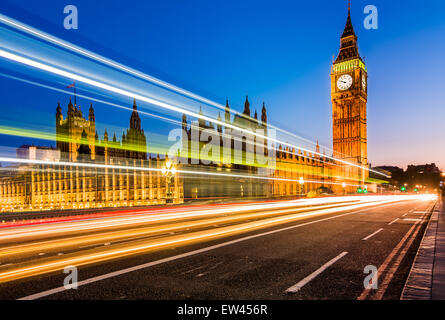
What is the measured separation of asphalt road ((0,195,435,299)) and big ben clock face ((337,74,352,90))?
332ft

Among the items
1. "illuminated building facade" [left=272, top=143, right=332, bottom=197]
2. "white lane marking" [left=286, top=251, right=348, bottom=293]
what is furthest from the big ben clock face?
"white lane marking" [left=286, top=251, right=348, bottom=293]

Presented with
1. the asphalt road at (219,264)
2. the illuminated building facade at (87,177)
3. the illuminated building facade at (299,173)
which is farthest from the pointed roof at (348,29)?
the asphalt road at (219,264)

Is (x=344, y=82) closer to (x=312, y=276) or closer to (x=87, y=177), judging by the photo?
(x=87, y=177)

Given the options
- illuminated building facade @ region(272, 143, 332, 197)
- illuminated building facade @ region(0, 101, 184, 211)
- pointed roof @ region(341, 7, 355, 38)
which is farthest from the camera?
pointed roof @ region(341, 7, 355, 38)

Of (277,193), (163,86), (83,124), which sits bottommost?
(277,193)

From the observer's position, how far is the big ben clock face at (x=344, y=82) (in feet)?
333

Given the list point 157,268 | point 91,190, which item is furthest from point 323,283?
point 91,190

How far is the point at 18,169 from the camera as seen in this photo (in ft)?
264

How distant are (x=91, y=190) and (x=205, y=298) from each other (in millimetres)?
63962

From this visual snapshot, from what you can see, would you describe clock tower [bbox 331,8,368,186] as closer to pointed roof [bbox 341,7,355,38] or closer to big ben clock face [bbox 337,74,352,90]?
big ben clock face [bbox 337,74,352,90]

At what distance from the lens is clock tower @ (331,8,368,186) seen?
97875 millimetres

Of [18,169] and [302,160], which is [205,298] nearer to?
[302,160]

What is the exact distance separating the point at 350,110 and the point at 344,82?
10327 mm

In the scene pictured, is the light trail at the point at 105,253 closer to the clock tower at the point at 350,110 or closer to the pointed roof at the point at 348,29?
the clock tower at the point at 350,110
